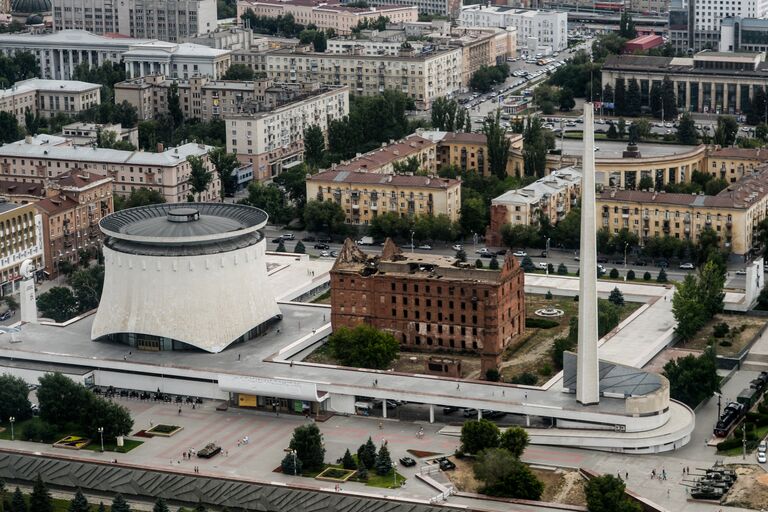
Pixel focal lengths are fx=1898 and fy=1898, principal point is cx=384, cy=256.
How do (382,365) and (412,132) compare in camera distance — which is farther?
(412,132)

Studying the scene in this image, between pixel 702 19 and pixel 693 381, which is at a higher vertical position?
pixel 702 19

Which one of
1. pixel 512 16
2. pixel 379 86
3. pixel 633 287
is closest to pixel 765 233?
pixel 633 287

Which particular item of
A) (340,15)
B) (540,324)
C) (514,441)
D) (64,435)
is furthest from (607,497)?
(340,15)

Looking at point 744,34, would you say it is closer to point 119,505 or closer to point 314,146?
point 314,146

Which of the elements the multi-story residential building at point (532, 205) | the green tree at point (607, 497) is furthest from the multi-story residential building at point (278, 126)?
the green tree at point (607, 497)

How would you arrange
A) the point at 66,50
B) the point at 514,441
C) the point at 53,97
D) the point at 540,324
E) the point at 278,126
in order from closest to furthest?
1. the point at 514,441
2. the point at 540,324
3. the point at 278,126
4. the point at 53,97
5. the point at 66,50

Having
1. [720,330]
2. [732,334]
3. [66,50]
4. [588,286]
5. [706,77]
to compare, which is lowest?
[732,334]

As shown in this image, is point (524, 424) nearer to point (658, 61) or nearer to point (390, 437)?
point (390, 437)
